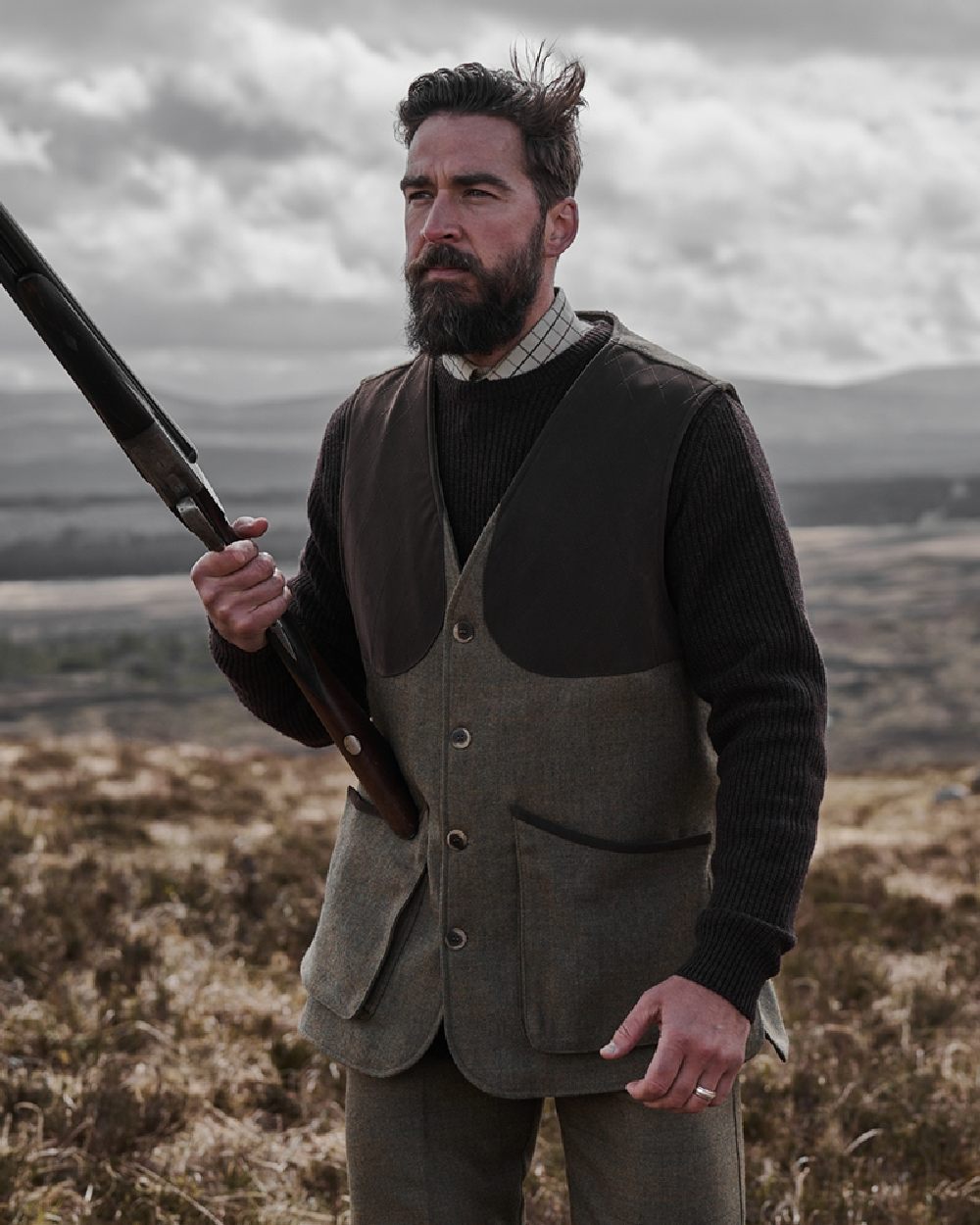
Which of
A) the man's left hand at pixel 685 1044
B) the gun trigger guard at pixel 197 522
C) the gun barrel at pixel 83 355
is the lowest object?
the man's left hand at pixel 685 1044

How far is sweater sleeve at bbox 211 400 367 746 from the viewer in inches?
130

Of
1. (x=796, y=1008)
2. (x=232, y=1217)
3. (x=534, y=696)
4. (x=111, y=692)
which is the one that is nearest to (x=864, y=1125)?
(x=796, y=1008)

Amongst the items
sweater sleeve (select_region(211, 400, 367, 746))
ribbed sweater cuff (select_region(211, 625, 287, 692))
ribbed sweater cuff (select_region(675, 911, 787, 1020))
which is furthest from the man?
sweater sleeve (select_region(211, 400, 367, 746))

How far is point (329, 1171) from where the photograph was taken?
182 inches

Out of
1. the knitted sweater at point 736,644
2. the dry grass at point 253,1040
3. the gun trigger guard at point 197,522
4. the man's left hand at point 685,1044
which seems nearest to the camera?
the man's left hand at point 685,1044

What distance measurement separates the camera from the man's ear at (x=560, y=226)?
10.0ft

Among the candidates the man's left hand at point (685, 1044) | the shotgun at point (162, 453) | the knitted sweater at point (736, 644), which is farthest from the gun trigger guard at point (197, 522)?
the man's left hand at point (685, 1044)

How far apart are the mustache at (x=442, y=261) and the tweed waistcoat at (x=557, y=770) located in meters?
0.33

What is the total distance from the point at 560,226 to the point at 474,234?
0.24 m

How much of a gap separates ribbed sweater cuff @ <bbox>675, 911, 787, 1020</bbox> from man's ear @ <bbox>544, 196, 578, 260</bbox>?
1407mm

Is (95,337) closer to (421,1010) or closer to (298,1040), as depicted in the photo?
(421,1010)

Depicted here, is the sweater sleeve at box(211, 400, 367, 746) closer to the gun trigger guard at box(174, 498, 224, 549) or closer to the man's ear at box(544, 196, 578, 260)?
the gun trigger guard at box(174, 498, 224, 549)

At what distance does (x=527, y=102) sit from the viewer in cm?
298

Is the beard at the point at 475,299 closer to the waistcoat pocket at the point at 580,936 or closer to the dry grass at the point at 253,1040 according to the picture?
the waistcoat pocket at the point at 580,936
